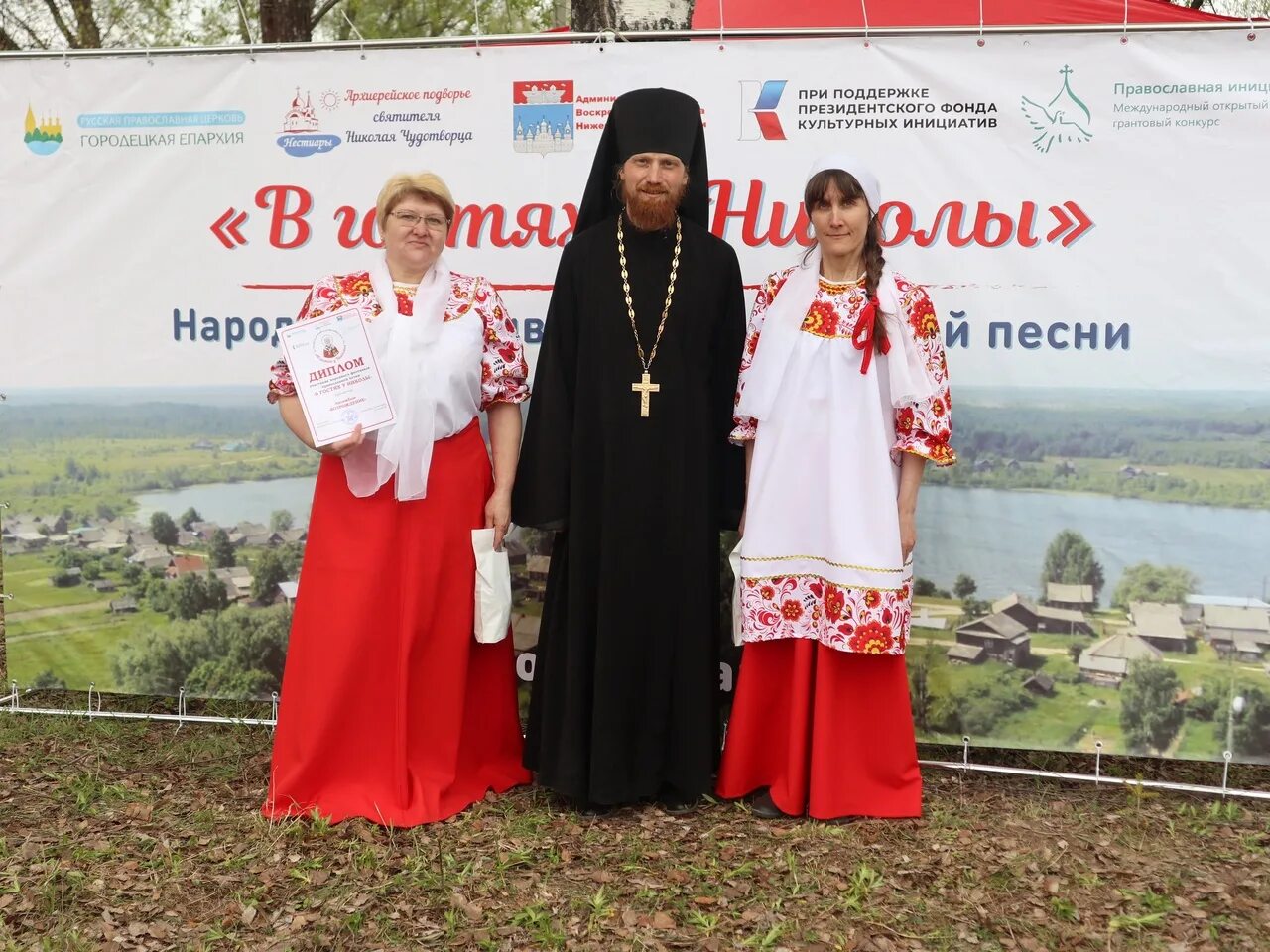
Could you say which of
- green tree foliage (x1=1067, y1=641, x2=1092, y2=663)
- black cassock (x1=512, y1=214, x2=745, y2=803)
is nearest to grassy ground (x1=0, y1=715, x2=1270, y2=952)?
black cassock (x1=512, y1=214, x2=745, y2=803)

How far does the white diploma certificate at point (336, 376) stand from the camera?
130 inches

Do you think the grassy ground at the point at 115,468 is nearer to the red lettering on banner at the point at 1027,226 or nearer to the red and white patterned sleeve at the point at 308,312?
the red and white patterned sleeve at the point at 308,312

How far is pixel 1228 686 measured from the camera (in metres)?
3.91

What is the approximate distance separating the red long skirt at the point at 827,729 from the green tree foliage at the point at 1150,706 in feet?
3.02

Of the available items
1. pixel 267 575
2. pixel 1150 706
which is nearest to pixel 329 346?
pixel 267 575

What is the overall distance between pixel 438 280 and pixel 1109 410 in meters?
2.35

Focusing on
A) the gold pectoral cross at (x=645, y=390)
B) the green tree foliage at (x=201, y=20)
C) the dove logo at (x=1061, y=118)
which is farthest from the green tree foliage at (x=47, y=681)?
the green tree foliage at (x=201, y=20)

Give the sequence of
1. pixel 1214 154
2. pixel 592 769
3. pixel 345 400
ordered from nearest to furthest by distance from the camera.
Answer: pixel 345 400, pixel 592 769, pixel 1214 154

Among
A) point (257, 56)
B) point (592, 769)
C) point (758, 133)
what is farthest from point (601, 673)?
point (257, 56)

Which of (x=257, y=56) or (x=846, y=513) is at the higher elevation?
(x=257, y=56)

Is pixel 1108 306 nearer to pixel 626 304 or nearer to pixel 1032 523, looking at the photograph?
pixel 1032 523

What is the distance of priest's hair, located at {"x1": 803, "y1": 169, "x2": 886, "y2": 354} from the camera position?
10.9 ft

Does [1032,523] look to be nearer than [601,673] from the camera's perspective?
No

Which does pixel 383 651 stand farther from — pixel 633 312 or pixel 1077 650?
pixel 1077 650
